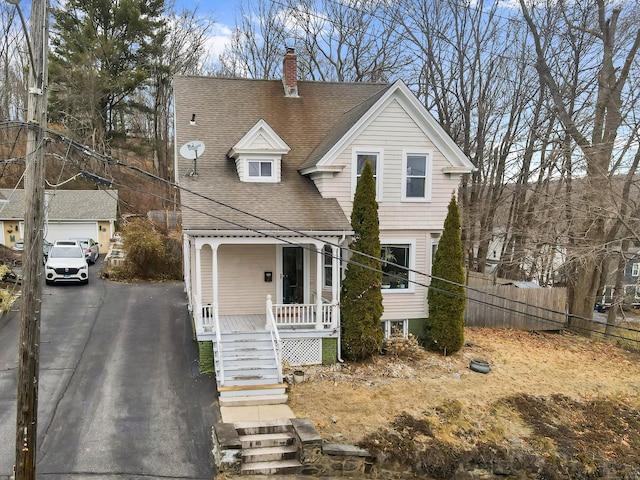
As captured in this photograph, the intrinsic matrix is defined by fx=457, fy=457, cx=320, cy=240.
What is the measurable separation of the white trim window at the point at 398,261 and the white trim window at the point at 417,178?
4.71 ft

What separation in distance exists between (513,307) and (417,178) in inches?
294

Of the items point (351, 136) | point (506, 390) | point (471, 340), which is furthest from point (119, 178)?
point (506, 390)

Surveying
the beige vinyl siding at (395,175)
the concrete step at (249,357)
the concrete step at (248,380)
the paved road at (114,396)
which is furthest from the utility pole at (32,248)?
the beige vinyl siding at (395,175)

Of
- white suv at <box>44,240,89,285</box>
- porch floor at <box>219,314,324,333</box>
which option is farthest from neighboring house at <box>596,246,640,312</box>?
white suv at <box>44,240,89,285</box>

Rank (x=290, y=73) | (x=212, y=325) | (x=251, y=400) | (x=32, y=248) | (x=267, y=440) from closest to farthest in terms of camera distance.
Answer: (x=32, y=248)
(x=267, y=440)
(x=251, y=400)
(x=212, y=325)
(x=290, y=73)

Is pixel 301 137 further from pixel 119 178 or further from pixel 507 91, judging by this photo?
pixel 119 178

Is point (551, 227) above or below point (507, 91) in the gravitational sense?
below

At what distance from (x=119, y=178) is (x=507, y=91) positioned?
29.1 m

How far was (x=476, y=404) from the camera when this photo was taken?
10.8 metres

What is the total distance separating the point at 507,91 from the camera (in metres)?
25.1

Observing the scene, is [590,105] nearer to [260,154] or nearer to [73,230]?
[260,154]

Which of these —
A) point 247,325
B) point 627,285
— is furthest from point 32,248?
point 627,285

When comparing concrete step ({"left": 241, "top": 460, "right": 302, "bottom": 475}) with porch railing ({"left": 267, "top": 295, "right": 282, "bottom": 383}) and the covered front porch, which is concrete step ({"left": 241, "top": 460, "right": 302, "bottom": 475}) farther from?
the covered front porch

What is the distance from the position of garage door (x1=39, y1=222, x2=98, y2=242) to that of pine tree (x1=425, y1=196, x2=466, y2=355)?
82.0ft
